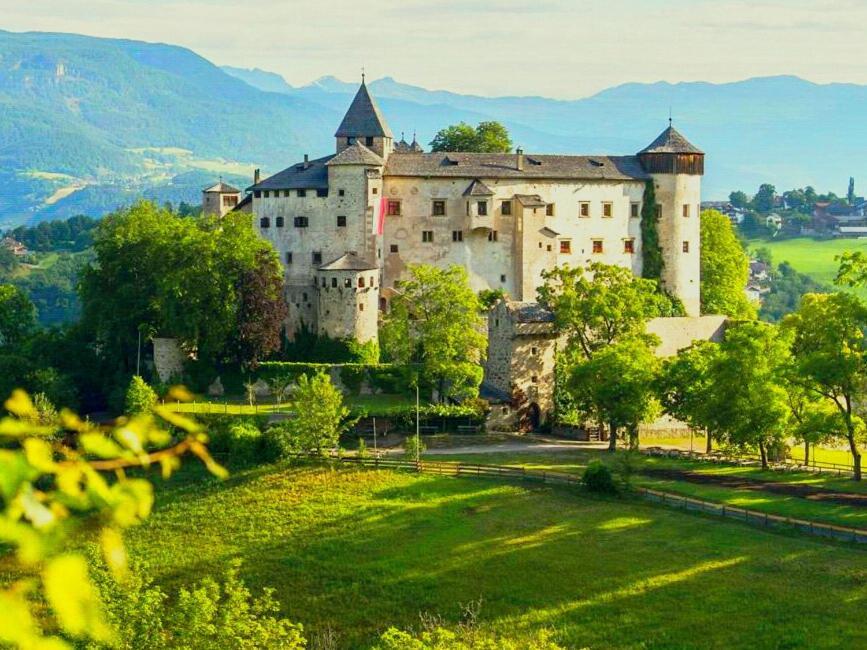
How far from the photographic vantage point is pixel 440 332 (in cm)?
6931

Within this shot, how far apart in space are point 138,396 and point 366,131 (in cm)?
2624

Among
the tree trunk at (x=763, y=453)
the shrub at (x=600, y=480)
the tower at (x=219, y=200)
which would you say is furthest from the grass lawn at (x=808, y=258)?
the shrub at (x=600, y=480)

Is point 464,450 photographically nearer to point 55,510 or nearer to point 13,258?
point 55,510

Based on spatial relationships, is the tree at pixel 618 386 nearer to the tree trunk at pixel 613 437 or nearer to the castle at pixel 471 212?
the tree trunk at pixel 613 437

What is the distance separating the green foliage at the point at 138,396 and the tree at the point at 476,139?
38.3 meters

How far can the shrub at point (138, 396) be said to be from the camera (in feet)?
211

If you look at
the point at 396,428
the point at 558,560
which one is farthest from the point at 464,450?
the point at 558,560

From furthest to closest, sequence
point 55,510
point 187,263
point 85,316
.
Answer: point 85,316, point 187,263, point 55,510

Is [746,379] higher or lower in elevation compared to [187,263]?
lower

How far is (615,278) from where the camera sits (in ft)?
242

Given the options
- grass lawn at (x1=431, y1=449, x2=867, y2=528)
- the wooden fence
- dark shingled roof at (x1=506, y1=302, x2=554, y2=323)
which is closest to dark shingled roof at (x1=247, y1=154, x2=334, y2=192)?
dark shingled roof at (x1=506, y1=302, x2=554, y2=323)

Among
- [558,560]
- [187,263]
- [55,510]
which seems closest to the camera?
[55,510]

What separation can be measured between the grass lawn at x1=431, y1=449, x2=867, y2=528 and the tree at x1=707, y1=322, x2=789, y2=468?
1.77 meters

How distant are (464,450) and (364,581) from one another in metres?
16.3
